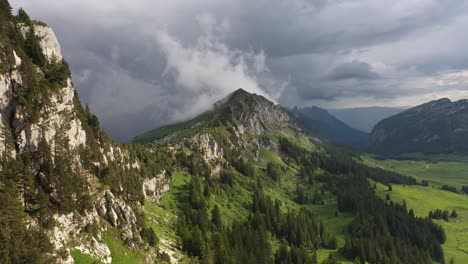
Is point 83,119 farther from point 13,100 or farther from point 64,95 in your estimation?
point 13,100

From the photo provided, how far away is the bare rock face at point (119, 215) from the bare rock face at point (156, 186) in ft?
175

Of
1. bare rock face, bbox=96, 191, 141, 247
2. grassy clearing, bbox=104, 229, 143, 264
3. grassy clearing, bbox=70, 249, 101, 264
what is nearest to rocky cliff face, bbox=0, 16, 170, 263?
bare rock face, bbox=96, 191, 141, 247

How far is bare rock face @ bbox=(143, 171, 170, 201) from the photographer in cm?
16338

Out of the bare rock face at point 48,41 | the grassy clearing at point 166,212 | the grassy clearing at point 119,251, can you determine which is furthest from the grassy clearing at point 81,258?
the bare rock face at point 48,41

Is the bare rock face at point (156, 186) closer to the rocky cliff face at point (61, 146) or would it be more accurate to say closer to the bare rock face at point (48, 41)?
the rocky cliff face at point (61, 146)

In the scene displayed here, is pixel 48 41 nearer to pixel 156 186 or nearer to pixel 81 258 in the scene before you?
pixel 81 258

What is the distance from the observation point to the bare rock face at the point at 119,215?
99.8m

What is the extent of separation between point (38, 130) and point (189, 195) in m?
113

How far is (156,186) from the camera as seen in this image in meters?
175

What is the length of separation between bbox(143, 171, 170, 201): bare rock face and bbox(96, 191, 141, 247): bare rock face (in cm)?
5336

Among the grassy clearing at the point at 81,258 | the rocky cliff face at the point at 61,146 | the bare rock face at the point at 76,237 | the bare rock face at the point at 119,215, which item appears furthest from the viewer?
the bare rock face at the point at 119,215

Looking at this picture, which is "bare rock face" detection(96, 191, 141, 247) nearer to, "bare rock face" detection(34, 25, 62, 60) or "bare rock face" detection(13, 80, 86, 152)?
"bare rock face" detection(13, 80, 86, 152)

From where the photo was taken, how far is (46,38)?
335 feet

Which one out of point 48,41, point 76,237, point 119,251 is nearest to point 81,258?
point 76,237
